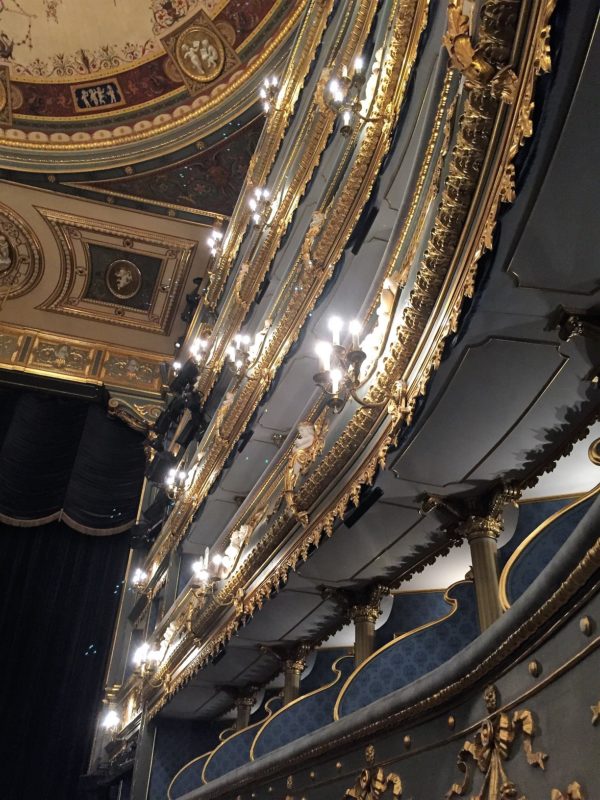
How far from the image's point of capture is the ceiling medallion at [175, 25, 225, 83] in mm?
11438

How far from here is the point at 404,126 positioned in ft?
13.4

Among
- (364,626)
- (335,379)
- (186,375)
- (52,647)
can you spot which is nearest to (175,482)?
(186,375)

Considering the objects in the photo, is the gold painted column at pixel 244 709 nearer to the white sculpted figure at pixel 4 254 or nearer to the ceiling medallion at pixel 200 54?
the white sculpted figure at pixel 4 254

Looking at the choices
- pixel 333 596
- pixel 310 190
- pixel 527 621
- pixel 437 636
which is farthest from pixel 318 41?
pixel 527 621

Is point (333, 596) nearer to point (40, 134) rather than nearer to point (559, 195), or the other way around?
point (559, 195)

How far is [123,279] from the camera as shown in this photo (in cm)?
1323

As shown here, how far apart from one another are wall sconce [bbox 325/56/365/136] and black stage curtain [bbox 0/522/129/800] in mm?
→ 9890

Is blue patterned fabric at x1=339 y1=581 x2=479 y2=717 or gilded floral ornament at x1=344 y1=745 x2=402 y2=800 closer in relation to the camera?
gilded floral ornament at x1=344 y1=745 x2=402 y2=800

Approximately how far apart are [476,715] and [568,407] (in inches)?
58.7

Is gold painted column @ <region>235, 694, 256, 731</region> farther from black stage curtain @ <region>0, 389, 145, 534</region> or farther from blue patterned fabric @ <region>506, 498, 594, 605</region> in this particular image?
black stage curtain @ <region>0, 389, 145, 534</region>

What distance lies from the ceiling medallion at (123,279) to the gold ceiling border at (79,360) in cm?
130

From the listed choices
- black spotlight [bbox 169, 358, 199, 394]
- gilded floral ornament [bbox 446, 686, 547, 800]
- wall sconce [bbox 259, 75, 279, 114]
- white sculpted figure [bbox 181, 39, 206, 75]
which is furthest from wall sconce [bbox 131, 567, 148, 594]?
gilded floral ornament [bbox 446, 686, 547, 800]

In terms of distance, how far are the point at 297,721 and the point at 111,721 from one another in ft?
23.7

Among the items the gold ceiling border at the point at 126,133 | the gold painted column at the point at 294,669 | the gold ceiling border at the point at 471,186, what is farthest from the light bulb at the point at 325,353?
the gold ceiling border at the point at 126,133
